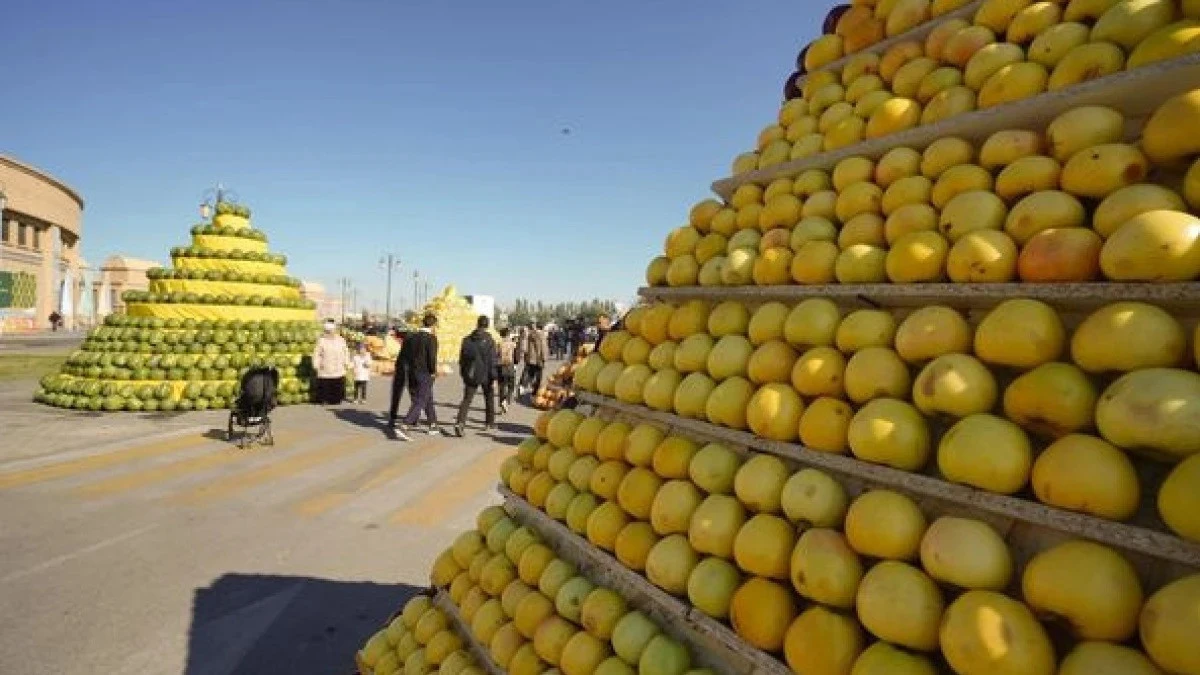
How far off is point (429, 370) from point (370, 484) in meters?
3.10

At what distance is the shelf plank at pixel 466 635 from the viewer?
2.85 meters

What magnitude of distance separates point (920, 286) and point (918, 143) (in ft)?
2.15

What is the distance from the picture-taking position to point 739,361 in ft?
8.05

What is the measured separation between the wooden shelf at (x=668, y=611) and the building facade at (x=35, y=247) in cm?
4925

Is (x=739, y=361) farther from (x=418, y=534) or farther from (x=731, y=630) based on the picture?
(x=418, y=534)

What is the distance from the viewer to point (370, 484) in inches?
316

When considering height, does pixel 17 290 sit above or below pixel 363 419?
above

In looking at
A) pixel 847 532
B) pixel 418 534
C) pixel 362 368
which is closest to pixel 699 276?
pixel 847 532

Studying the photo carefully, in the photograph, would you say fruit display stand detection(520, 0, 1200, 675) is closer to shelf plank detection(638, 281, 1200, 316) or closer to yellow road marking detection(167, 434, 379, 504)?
shelf plank detection(638, 281, 1200, 316)

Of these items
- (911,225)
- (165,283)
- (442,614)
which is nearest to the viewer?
(911,225)

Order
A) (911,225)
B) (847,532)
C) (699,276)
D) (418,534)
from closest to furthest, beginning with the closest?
1. (847,532)
2. (911,225)
3. (699,276)
4. (418,534)

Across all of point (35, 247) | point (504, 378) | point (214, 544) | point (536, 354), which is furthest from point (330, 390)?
point (35, 247)

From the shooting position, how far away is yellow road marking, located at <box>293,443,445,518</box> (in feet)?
22.9

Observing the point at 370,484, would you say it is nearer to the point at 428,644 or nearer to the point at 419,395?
the point at 419,395
